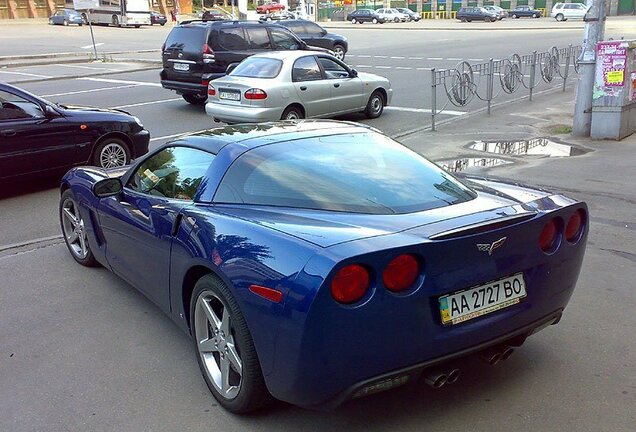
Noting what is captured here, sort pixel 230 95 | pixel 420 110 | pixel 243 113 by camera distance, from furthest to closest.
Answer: pixel 420 110 < pixel 230 95 < pixel 243 113

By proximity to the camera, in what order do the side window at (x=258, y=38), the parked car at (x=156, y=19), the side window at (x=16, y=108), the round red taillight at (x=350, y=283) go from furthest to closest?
the parked car at (x=156, y=19) → the side window at (x=258, y=38) → the side window at (x=16, y=108) → the round red taillight at (x=350, y=283)

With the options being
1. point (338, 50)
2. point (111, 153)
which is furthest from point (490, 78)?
point (338, 50)

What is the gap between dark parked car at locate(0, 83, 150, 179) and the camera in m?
8.09

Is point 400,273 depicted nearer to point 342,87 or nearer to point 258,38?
point 342,87

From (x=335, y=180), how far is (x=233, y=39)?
13637 mm

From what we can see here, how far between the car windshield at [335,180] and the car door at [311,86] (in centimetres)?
877

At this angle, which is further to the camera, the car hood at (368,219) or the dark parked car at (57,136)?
the dark parked car at (57,136)

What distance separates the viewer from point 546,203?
351cm

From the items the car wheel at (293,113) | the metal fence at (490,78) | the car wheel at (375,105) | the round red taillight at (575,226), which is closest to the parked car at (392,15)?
the metal fence at (490,78)

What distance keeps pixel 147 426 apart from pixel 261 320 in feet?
3.02

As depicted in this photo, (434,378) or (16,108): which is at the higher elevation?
(16,108)

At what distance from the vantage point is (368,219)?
318 centimetres

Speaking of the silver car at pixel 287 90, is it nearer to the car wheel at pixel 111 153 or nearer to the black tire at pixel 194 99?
the car wheel at pixel 111 153

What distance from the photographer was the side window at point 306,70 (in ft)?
41.4
